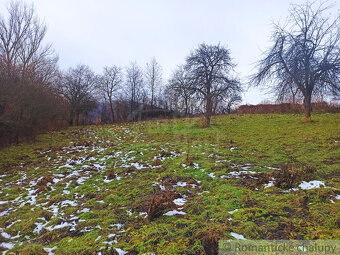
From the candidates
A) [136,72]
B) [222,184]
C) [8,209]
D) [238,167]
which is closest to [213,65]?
[238,167]

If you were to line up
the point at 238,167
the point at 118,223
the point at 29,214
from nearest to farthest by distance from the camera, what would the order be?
the point at 118,223 → the point at 29,214 → the point at 238,167

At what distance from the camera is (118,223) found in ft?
11.1

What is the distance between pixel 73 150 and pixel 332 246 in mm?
10687

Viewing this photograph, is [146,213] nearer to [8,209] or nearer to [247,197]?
[247,197]

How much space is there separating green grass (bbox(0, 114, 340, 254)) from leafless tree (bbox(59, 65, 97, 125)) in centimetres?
2154

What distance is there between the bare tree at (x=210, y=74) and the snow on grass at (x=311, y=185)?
420 inches

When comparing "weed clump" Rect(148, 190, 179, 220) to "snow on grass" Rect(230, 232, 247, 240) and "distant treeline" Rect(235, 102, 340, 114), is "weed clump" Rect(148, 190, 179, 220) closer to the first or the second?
"snow on grass" Rect(230, 232, 247, 240)

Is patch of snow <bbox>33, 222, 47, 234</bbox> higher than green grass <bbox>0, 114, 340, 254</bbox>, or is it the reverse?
green grass <bbox>0, 114, 340, 254</bbox>

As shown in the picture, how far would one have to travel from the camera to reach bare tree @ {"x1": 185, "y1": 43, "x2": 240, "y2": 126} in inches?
567

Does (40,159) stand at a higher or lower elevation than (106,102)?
lower

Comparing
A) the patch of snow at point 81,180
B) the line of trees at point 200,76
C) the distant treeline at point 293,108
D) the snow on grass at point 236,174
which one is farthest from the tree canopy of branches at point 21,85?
the distant treeline at point 293,108

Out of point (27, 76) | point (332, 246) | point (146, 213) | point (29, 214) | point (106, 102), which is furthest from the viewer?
point (106, 102)

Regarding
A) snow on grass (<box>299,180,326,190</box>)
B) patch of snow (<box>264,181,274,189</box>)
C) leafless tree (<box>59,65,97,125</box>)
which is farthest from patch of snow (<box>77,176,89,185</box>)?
leafless tree (<box>59,65,97,125</box>)

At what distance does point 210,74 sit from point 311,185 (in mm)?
11733
